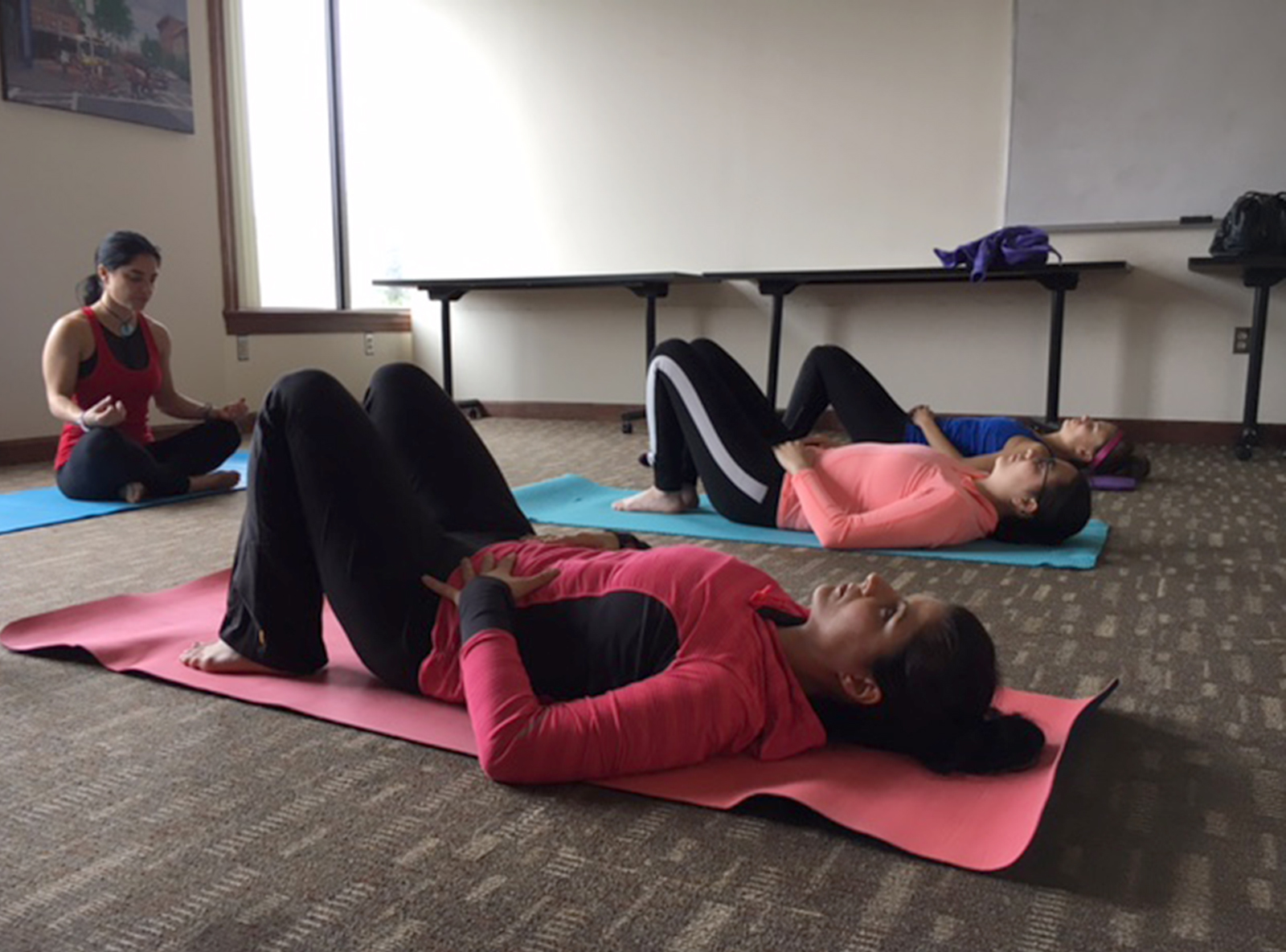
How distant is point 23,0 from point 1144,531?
163 inches

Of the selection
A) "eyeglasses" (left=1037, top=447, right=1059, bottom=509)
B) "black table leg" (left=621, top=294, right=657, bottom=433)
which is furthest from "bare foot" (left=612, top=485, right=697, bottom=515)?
"black table leg" (left=621, top=294, right=657, bottom=433)

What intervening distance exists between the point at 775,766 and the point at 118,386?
2768mm

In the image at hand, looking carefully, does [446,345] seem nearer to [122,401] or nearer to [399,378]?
[122,401]

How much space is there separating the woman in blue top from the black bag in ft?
3.70

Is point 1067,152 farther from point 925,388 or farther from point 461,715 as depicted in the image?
point 461,715

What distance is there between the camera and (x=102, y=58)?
13.6ft

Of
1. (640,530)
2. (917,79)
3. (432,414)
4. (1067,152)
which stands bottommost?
(640,530)

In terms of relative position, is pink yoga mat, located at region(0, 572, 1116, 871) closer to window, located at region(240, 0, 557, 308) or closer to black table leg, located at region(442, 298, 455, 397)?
black table leg, located at region(442, 298, 455, 397)

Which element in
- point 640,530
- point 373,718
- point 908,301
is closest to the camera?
point 373,718

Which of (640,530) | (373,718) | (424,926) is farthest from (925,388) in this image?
(424,926)

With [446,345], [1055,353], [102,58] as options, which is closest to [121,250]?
[102,58]

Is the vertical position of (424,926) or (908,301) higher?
(908,301)

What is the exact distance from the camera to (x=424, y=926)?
90 centimetres

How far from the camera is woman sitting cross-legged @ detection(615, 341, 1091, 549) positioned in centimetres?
229
